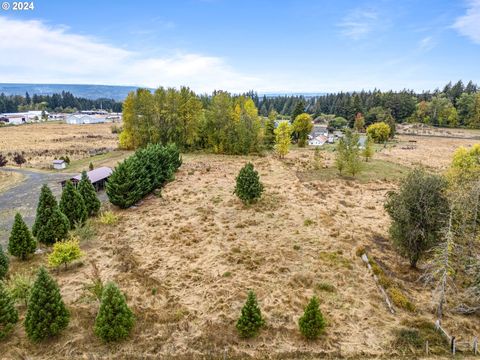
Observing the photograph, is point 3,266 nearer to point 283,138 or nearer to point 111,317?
point 111,317

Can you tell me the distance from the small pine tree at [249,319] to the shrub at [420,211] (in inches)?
424

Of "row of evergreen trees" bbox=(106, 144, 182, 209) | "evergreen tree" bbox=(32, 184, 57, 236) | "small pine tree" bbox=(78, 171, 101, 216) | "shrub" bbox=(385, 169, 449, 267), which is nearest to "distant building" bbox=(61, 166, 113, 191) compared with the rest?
"row of evergreen trees" bbox=(106, 144, 182, 209)

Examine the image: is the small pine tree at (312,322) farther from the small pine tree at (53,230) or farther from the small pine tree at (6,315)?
the small pine tree at (53,230)

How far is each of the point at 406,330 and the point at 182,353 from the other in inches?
401

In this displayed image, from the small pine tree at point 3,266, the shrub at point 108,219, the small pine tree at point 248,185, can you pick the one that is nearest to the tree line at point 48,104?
the shrub at point 108,219

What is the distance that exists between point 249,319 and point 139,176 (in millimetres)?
21646

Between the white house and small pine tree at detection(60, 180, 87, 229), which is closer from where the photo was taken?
small pine tree at detection(60, 180, 87, 229)

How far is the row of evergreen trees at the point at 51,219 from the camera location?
63.9 feet

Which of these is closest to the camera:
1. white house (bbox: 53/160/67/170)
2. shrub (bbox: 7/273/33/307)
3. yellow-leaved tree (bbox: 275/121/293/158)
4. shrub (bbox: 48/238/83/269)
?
shrub (bbox: 7/273/33/307)

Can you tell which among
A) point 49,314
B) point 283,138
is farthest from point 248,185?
point 283,138

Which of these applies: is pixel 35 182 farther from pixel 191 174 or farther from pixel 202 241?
pixel 202 241

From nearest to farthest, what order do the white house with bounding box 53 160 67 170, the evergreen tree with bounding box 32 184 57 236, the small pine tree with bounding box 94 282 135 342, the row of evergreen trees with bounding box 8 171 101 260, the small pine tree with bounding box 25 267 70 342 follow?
the small pine tree with bounding box 25 267 70 342 → the small pine tree with bounding box 94 282 135 342 → the row of evergreen trees with bounding box 8 171 101 260 → the evergreen tree with bounding box 32 184 57 236 → the white house with bounding box 53 160 67 170

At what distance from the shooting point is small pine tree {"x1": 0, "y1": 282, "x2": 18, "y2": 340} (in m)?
13.0

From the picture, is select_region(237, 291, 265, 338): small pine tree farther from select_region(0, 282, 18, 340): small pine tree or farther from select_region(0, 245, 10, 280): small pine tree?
select_region(0, 245, 10, 280): small pine tree
